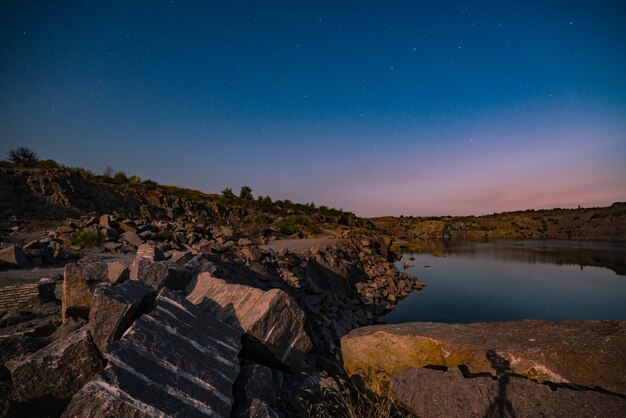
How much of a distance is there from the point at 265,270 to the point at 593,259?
40021mm

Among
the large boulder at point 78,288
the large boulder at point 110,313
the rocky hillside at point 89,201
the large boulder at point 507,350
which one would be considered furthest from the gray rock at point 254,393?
the rocky hillside at point 89,201

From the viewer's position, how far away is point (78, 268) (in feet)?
13.2

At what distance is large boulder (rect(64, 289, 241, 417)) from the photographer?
220cm

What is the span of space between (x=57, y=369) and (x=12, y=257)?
8182mm

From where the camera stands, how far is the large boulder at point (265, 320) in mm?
4066

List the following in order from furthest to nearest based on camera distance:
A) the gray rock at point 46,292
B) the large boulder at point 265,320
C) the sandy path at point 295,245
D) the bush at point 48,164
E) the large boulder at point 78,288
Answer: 1. the bush at point 48,164
2. the sandy path at point 295,245
3. the gray rock at point 46,292
4. the large boulder at point 265,320
5. the large boulder at point 78,288

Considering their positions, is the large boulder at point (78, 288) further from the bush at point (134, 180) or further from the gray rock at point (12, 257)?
the bush at point (134, 180)

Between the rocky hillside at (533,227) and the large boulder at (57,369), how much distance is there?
60.6 metres

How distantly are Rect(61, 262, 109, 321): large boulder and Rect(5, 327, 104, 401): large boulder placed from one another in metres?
1.26

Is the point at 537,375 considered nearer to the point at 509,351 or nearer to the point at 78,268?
the point at 509,351

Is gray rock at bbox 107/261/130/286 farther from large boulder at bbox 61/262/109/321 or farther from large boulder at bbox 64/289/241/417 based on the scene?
large boulder at bbox 64/289/241/417

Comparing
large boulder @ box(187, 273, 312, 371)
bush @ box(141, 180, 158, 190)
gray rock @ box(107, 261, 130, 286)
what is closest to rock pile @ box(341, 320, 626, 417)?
large boulder @ box(187, 273, 312, 371)

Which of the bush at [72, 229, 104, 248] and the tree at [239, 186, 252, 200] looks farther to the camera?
the tree at [239, 186, 252, 200]

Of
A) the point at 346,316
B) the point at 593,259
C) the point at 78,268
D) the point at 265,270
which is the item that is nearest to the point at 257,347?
the point at 78,268
